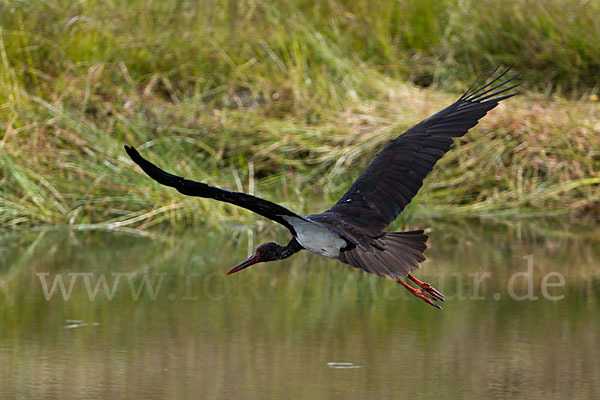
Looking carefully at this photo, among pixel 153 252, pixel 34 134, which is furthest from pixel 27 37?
pixel 153 252

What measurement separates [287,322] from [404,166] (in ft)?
3.45

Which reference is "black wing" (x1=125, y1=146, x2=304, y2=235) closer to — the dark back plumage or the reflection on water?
the dark back plumage

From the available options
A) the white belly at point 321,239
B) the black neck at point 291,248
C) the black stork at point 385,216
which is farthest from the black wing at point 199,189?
the black neck at point 291,248

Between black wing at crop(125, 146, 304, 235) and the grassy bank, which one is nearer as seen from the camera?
black wing at crop(125, 146, 304, 235)

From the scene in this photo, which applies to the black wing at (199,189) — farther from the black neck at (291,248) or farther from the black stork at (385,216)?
the black neck at (291,248)

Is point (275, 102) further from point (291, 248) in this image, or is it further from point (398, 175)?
point (291, 248)

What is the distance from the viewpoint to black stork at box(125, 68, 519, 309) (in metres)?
3.94

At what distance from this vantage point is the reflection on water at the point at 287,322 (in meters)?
4.14

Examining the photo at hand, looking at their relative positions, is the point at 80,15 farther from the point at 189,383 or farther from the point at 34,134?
the point at 189,383

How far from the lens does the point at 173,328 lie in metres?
4.93

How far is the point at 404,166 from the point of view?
4496mm

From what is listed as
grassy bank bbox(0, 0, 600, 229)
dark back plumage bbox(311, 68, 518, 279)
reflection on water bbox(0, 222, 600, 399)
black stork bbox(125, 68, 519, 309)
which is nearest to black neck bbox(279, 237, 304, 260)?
black stork bbox(125, 68, 519, 309)

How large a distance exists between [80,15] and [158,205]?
2.93 meters

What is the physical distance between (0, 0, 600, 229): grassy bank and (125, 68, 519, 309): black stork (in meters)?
2.70
